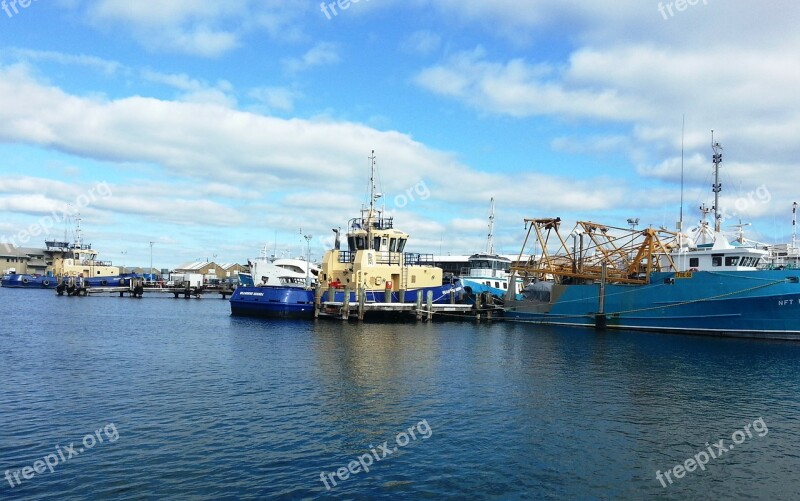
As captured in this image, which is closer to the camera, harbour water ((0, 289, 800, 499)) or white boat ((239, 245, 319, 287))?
harbour water ((0, 289, 800, 499))

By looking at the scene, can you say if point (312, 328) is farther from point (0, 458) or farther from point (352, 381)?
point (0, 458)

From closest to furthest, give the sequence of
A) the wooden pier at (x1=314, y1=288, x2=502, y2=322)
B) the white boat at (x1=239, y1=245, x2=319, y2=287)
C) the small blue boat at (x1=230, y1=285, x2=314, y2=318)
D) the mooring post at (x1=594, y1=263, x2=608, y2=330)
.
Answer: the mooring post at (x1=594, y1=263, x2=608, y2=330)
the wooden pier at (x1=314, y1=288, x2=502, y2=322)
the small blue boat at (x1=230, y1=285, x2=314, y2=318)
the white boat at (x1=239, y1=245, x2=319, y2=287)

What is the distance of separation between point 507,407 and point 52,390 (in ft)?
56.2

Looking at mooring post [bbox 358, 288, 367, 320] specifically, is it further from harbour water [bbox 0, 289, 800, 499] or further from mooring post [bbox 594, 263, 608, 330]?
mooring post [bbox 594, 263, 608, 330]

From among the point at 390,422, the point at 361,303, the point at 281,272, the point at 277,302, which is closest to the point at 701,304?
the point at 361,303

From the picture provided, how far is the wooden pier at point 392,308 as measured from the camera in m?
51.6

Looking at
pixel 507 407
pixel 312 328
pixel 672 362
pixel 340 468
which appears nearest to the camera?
pixel 340 468

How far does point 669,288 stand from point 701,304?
2663 mm


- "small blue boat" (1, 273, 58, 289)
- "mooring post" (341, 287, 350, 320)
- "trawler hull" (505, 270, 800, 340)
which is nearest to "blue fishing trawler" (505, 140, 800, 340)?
"trawler hull" (505, 270, 800, 340)

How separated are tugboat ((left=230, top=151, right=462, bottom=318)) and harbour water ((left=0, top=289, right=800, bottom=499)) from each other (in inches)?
805

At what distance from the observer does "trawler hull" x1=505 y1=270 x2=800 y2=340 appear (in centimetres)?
3881

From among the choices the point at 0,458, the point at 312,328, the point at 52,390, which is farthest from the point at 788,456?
the point at 312,328

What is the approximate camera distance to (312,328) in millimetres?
45062

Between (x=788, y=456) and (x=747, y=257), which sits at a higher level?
(x=747, y=257)
